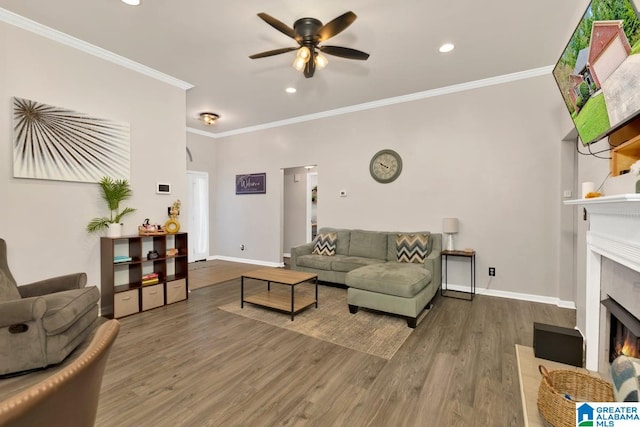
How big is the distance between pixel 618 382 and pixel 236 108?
18.4 feet

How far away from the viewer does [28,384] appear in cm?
204

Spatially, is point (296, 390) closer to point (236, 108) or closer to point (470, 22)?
point (470, 22)

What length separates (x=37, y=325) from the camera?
83.7 inches

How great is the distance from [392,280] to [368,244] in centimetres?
160

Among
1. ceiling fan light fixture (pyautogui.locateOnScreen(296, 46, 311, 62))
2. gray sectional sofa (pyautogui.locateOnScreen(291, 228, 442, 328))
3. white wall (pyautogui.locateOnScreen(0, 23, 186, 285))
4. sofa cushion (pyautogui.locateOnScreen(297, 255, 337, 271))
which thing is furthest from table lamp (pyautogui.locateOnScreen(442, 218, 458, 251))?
white wall (pyautogui.locateOnScreen(0, 23, 186, 285))

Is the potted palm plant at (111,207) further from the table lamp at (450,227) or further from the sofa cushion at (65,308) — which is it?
the table lamp at (450,227)

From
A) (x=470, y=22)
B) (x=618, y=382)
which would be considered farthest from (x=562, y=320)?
(x=470, y=22)

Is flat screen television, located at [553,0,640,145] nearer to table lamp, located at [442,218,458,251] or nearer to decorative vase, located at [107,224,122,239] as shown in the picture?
table lamp, located at [442,218,458,251]

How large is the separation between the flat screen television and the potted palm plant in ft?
14.2

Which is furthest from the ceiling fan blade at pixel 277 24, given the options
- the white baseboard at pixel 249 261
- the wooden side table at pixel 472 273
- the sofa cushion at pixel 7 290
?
the white baseboard at pixel 249 261

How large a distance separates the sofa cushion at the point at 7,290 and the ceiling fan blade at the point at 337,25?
10.9 ft

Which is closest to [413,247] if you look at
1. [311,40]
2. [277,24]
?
[311,40]

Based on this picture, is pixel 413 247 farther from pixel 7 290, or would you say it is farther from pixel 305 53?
pixel 7 290

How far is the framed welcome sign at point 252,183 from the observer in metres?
6.40
